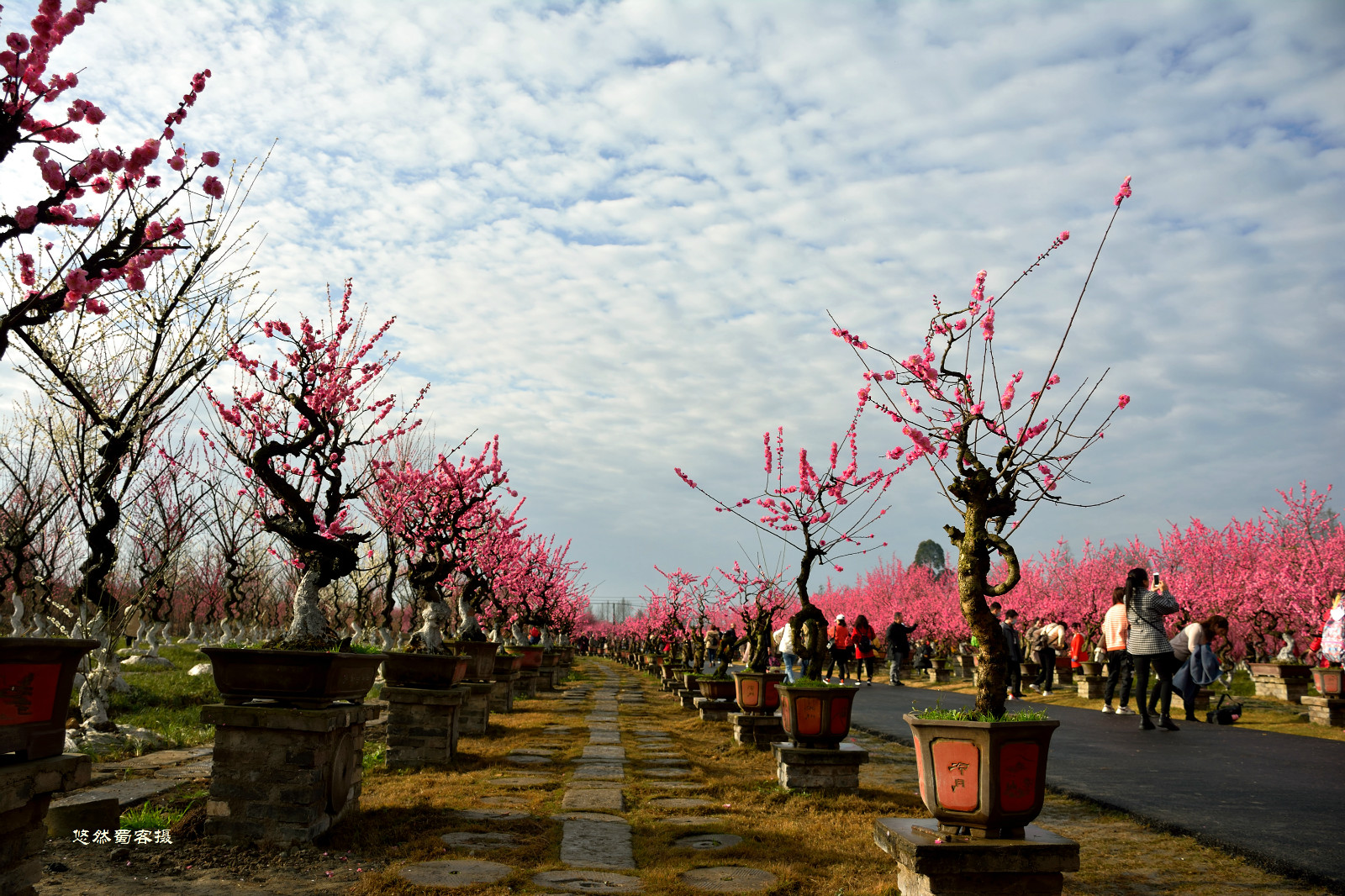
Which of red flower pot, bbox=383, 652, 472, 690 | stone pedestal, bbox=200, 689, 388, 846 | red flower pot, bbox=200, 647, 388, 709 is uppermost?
red flower pot, bbox=200, 647, 388, 709

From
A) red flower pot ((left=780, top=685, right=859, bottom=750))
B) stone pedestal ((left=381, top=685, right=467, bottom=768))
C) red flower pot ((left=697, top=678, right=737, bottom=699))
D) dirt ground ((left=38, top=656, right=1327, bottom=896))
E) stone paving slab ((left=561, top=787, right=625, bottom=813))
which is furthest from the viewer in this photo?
red flower pot ((left=697, top=678, right=737, bottom=699))

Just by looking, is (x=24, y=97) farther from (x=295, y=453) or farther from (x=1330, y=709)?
(x=1330, y=709)

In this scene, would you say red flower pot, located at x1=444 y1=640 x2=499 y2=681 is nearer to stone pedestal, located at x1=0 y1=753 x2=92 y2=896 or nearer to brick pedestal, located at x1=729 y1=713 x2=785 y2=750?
brick pedestal, located at x1=729 y1=713 x2=785 y2=750

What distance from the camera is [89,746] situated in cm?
864

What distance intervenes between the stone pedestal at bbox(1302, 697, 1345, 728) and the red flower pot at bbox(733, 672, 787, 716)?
820cm

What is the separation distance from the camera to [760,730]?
10516mm

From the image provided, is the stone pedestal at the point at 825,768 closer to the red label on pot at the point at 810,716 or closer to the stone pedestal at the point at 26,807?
the red label on pot at the point at 810,716

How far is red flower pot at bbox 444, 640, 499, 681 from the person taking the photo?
1201cm

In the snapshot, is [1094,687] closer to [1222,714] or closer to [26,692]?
[1222,714]

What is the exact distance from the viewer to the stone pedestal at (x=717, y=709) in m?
14.0

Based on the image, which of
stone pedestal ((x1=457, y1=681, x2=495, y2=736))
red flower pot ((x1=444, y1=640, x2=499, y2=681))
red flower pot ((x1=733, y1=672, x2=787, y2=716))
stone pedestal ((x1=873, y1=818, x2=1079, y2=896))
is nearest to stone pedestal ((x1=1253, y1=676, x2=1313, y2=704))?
red flower pot ((x1=733, y1=672, x2=787, y2=716))

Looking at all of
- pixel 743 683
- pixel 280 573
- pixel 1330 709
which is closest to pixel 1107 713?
pixel 1330 709

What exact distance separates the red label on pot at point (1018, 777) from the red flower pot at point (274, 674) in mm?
4128

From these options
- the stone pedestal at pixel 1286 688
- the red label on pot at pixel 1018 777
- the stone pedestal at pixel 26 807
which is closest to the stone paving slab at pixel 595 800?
the red label on pot at pixel 1018 777
